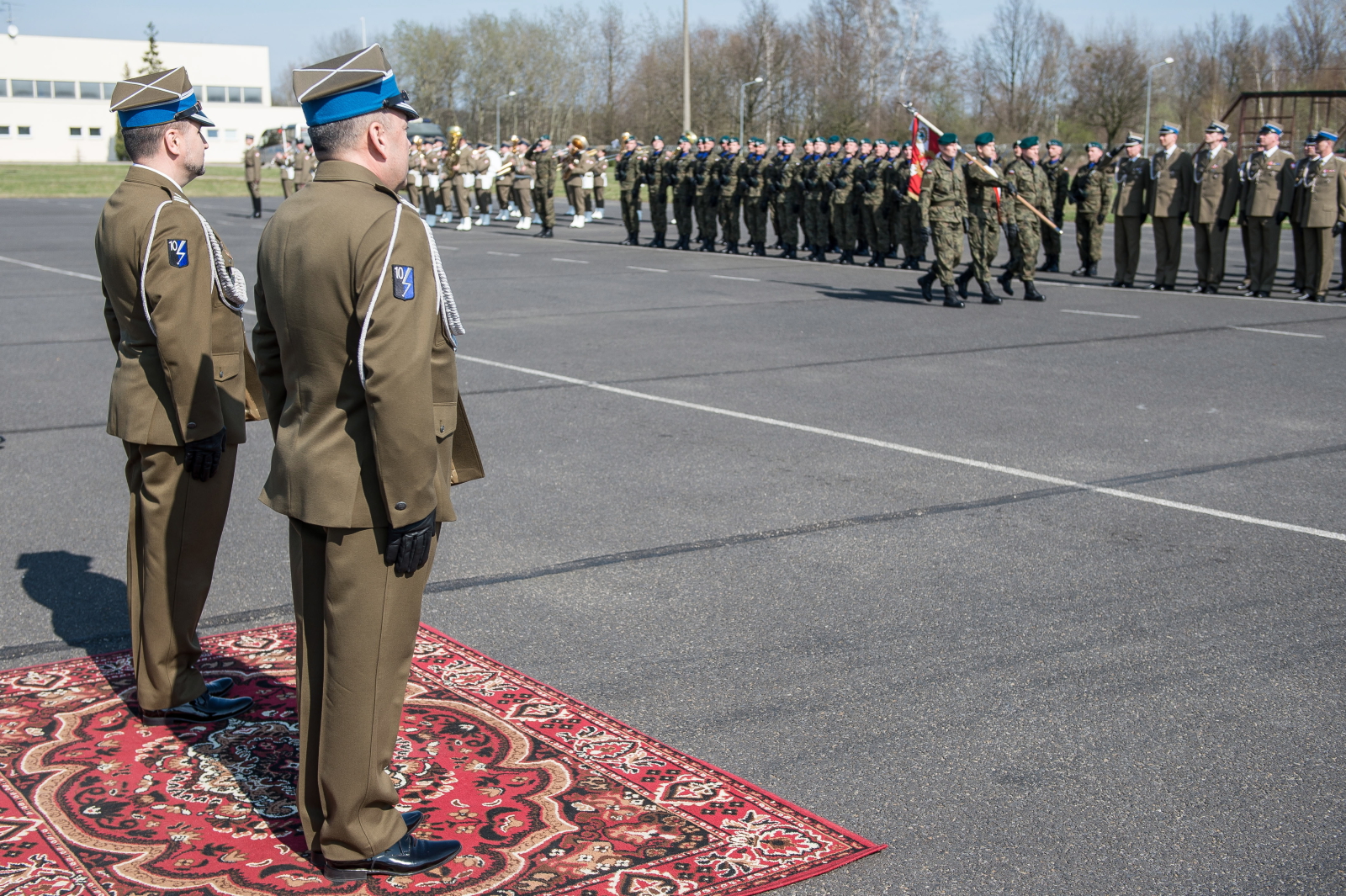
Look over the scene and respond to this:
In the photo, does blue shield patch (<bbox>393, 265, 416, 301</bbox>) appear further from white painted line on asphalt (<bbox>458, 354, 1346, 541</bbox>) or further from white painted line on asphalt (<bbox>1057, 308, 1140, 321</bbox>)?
white painted line on asphalt (<bbox>1057, 308, 1140, 321</bbox>)

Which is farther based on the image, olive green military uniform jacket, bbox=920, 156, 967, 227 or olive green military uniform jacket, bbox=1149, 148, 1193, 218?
olive green military uniform jacket, bbox=1149, 148, 1193, 218

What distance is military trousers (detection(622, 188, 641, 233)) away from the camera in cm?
2712

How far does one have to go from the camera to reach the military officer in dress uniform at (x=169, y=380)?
13.1ft

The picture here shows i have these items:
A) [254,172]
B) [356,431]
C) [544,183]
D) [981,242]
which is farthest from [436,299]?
[254,172]

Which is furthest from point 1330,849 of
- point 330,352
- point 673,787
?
point 330,352

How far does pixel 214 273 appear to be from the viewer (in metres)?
4.14

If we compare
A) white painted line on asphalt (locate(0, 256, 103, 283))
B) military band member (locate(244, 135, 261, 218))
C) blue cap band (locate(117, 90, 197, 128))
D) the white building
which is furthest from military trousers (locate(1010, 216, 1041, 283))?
the white building

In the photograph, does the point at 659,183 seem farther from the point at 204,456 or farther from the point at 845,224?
the point at 204,456

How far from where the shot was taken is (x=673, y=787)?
12.3 feet

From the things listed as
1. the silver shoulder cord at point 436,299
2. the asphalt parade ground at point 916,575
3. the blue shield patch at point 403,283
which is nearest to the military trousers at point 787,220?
the asphalt parade ground at point 916,575

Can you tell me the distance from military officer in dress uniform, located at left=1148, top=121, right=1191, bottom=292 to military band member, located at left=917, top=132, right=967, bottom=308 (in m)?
3.42

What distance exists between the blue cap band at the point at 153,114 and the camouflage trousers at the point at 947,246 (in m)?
12.3

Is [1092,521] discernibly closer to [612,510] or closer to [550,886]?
[612,510]

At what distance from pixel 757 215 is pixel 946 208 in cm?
883
